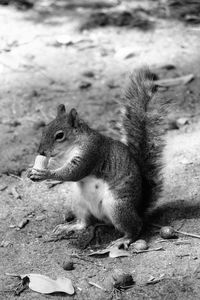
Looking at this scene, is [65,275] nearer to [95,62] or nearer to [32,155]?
[32,155]

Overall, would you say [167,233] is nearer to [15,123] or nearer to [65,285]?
[65,285]

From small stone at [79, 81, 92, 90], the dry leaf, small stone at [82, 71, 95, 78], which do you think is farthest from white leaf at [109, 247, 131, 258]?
small stone at [82, 71, 95, 78]

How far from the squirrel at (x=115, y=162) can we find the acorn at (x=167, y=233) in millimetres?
111

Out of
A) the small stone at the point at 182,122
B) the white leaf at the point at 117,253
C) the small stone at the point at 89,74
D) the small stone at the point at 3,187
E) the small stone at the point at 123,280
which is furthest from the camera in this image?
the small stone at the point at 89,74

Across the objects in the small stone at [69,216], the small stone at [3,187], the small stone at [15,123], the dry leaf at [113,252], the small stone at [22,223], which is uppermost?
the dry leaf at [113,252]

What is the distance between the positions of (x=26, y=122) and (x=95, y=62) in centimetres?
99

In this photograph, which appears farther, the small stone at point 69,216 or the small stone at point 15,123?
the small stone at point 15,123

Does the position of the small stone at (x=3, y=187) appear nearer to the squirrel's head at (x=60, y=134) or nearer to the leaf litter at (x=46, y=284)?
the squirrel's head at (x=60, y=134)

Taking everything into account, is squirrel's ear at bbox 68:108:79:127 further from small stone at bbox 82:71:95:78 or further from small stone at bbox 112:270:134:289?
small stone at bbox 82:71:95:78

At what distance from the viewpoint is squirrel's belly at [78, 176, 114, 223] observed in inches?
106

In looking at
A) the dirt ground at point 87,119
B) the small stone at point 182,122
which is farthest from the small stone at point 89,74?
the small stone at point 182,122

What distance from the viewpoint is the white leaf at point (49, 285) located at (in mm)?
2349

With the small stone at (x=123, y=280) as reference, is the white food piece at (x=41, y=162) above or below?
above

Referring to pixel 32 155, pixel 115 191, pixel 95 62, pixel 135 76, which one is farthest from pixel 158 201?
pixel 95 62
